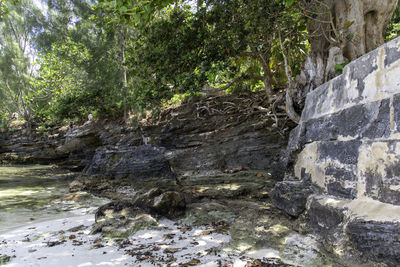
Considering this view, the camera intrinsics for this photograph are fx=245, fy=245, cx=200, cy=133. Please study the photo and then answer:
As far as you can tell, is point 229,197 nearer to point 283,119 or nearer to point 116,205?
point 116,205

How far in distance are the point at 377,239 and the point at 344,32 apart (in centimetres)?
→ 470

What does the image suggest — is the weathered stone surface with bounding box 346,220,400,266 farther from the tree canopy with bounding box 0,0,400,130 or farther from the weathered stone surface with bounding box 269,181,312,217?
the tree canopy with bounding box 0,0,400,130

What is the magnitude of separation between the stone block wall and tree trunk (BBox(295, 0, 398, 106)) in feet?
8.12

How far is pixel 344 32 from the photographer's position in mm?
5160

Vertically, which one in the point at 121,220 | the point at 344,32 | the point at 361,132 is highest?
the point at 344,32

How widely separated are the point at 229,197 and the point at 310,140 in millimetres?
2164

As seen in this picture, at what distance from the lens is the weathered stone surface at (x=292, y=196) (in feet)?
10.0

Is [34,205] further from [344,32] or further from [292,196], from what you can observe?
[344,32]

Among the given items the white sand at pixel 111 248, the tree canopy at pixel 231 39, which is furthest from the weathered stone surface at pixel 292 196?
the tree canopy at pixel 231 39

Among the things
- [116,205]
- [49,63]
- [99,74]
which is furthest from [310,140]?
[49,63]

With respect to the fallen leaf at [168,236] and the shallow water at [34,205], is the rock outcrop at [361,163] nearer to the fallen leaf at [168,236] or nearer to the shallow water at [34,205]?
the fallen leaf at [168,236]

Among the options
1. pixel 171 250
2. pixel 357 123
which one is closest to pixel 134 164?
pixel 171 250

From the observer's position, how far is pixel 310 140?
3338mm

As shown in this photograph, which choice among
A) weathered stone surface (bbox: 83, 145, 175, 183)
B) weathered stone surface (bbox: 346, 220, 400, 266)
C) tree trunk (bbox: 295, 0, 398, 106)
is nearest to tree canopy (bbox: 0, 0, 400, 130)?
tree trunk (bbox: 295, 0, 398, 106)
